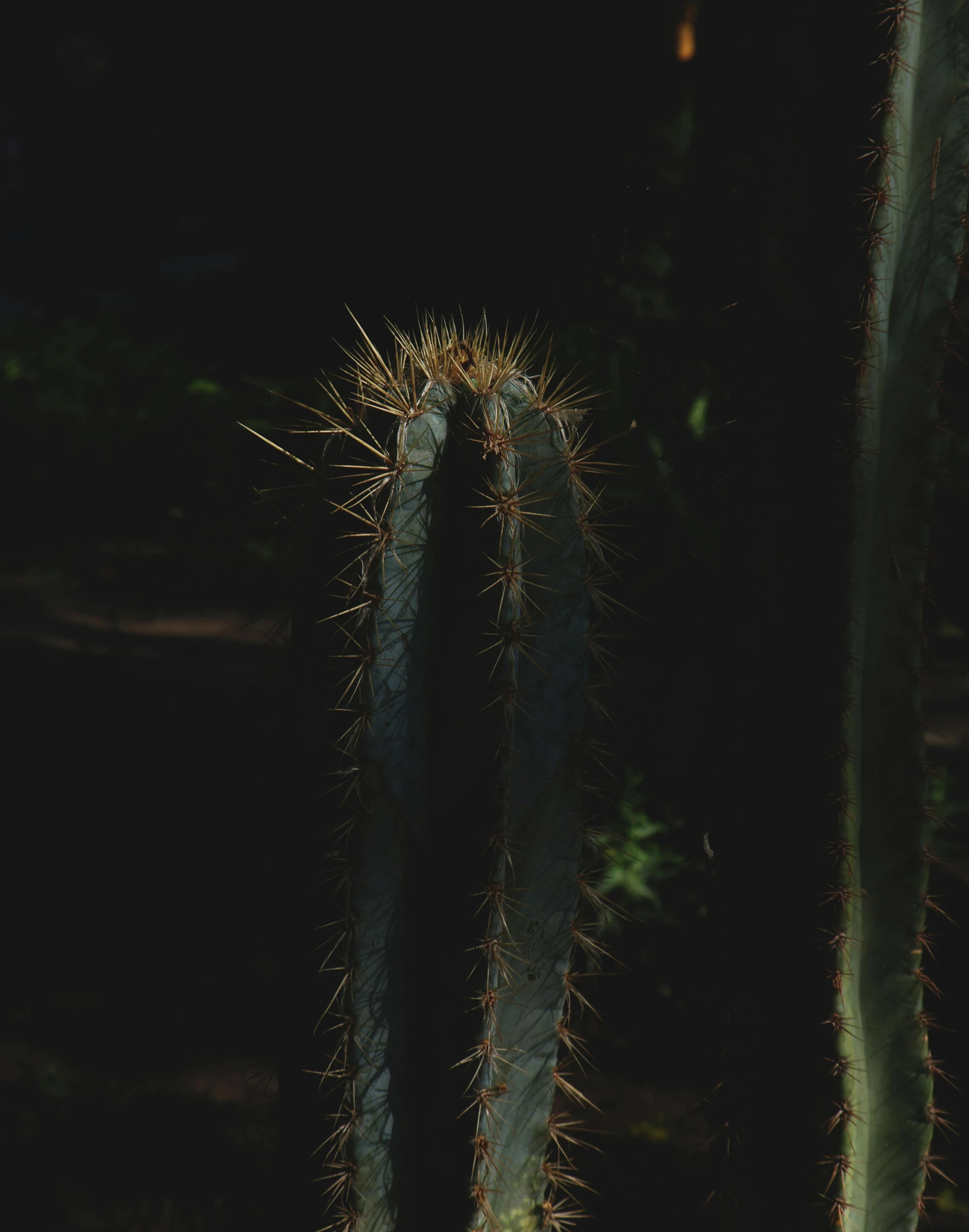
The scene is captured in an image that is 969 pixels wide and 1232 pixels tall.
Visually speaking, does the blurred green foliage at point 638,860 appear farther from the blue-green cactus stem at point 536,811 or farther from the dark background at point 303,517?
the blue-green cactus stem at point 536,811

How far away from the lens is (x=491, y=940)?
129 centimetres

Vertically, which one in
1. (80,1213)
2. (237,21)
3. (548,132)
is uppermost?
(237,21)

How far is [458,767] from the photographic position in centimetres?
133

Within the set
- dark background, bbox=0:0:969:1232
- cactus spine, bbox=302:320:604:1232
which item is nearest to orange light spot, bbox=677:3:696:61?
dark background, bbox=0:0:969:1232

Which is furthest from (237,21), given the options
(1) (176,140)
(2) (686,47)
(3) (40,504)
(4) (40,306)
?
(2) (686,47)

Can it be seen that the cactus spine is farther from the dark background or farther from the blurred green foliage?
the blurred green foliage

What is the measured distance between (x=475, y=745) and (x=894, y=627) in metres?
0.53

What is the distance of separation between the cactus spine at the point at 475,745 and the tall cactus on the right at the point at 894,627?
0.33 m

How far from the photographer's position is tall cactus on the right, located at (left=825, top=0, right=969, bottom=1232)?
129cm

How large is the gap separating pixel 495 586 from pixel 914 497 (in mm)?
513

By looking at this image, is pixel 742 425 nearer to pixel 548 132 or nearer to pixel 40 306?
pixel 548 132

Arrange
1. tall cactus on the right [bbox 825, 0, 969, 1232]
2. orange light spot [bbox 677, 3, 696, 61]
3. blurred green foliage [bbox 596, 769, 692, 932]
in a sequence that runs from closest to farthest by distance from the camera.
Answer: tall cactus on the right [bbox 825, 0, 969, 1232], blurred green foliage [bbox 596, 769, 692, 932], orange light spot [bbox 677, 3, 696, 61]

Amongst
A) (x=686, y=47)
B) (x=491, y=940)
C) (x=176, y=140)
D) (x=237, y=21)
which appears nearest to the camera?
(x=491, y=940)

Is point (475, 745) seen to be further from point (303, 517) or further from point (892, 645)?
point (892, 645)
